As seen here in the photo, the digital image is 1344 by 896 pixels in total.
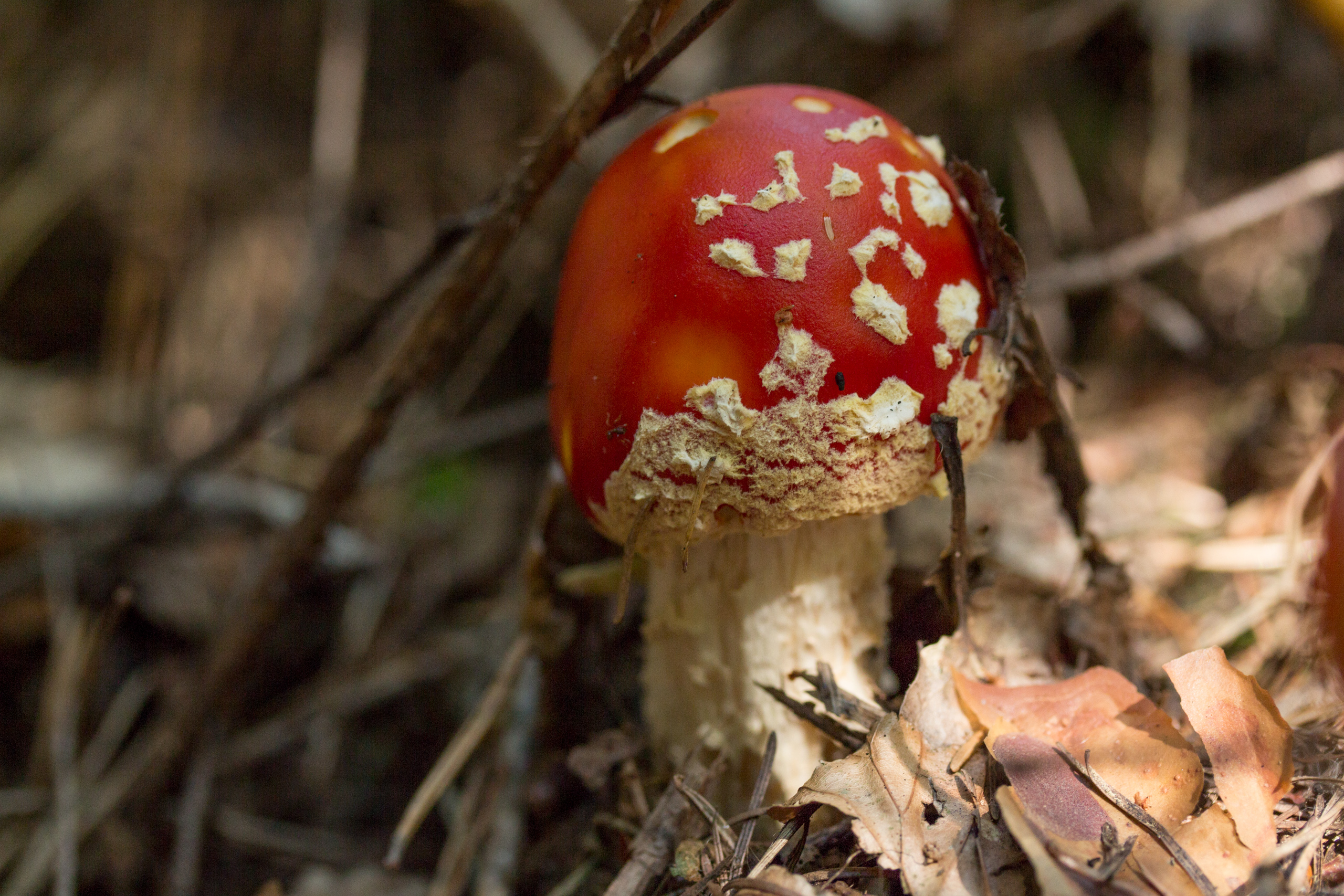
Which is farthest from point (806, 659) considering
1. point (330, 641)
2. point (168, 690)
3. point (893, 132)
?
point (168, 690)

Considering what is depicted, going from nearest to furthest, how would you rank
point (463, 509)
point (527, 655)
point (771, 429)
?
point (771, 429) < point (527, 655) < point (463, 509)

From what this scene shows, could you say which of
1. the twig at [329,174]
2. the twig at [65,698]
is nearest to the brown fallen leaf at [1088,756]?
the twig at [65,698]

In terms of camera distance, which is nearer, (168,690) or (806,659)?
(806,659)

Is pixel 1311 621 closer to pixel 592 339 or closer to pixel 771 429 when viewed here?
pixel 771 429

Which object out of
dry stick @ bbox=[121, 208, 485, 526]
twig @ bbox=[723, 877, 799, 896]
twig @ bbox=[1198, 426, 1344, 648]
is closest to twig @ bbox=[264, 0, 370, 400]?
dry stick @ bbox=[121, 208, 485, 526]

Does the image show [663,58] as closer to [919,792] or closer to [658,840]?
[919,792]

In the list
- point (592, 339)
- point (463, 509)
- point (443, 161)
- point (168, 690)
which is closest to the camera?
point (592, 339)

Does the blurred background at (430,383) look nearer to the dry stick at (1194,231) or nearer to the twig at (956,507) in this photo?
the dry stick at (1194,231)
